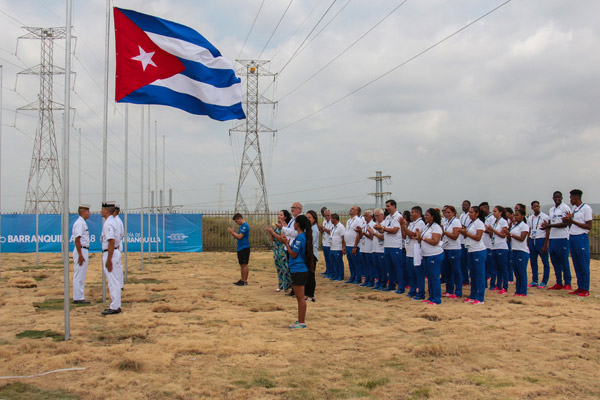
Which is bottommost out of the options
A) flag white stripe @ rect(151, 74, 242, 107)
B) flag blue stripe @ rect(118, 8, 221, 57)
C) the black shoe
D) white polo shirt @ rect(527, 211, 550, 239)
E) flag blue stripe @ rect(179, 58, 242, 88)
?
the black shoe

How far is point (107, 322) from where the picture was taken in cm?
775

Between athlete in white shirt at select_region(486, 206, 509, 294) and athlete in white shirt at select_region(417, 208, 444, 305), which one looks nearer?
athlete in white shirt at select_region(417, 208, 444, 305)

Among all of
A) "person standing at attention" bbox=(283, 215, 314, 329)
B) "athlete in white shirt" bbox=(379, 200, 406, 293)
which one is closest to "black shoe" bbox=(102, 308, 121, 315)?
"person standing at attention" bbox=(283, 215, 314, 329)

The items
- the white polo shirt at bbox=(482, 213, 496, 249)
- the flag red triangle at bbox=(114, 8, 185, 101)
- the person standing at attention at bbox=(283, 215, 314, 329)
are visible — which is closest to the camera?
the person standing at attention at bbox=(283, 215, 314, 329)

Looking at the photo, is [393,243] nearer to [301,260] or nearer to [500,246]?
[500,246]

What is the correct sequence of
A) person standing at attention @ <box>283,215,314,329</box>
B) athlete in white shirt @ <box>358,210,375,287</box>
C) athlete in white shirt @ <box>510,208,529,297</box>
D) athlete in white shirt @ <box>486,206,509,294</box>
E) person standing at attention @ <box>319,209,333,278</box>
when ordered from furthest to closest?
1. person standing at attention @ <box>319,209,333,278</box>
2. athlete in white shirt @ <box>358,210,375,287</box>
3. athlete in white shirt @ <box>486,206,509,294</box>
4. athlete in white shirt @ <box>510,208,529,297</box>
5. person standing at attention @ <box>283,215,314,329</box>

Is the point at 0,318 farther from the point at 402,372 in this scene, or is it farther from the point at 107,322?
the point at 402,372

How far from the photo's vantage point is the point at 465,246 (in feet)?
36.9

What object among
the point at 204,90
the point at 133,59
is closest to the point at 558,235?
the point at 204,90

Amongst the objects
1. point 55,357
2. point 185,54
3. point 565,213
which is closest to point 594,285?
point 565,213

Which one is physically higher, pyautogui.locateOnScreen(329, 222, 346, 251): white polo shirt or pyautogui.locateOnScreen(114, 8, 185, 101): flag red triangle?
pyautogui.locateOnScreen(114, 8, 185, 101): flag red triangle

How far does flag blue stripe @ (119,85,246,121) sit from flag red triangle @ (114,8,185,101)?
12 centimetres

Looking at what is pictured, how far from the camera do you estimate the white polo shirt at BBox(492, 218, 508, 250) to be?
1062 cm

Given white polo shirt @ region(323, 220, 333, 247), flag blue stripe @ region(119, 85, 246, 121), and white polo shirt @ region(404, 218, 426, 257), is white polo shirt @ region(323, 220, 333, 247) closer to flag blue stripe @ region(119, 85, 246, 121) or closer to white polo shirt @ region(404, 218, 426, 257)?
white polo shirt @ region(404, 218, 426, 257)
